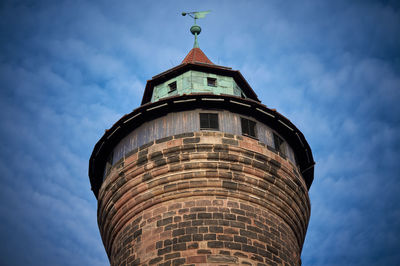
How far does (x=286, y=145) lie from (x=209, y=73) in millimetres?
3764

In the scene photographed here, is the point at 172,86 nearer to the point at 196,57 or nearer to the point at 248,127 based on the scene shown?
the point at 196,57

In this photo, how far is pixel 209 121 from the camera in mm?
13727

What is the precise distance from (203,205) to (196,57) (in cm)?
780

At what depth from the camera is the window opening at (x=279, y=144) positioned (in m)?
14.2

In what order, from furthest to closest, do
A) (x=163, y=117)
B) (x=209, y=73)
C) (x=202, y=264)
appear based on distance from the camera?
1. (x=209, y=73)
2. (x=163, y=117)
3. (x=202, y=264)

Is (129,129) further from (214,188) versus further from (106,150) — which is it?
(214,188)

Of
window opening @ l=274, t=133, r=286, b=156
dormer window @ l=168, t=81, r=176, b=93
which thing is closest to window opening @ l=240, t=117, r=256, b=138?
window opening @ l=274, t=133, r=286, b=156

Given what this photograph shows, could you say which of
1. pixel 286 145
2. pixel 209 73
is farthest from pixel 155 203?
pixel 209 73

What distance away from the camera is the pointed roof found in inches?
716

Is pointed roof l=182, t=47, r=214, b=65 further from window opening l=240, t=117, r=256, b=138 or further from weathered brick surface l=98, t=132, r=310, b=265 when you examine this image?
weathered brick surface l=98, t=132, r=310, b=265

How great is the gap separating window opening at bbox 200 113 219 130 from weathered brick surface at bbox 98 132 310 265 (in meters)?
0.39

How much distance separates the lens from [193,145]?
13.0 meters

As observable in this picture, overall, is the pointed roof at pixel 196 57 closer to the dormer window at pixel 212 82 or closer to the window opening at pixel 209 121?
the dormer window at pixel 212 82

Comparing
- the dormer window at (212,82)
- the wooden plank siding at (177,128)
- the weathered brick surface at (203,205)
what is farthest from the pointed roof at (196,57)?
the weathered brick surface at (203,205)
